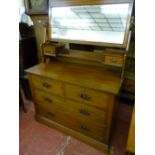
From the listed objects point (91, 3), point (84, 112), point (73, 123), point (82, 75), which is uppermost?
point (91, 3)

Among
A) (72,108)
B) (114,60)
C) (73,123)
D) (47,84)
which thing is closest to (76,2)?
(114,60)

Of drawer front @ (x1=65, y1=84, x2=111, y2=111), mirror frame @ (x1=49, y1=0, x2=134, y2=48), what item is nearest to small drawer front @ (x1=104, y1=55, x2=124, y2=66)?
mirror frame @ (x1=49, y1=0, x2=134, y2=48)

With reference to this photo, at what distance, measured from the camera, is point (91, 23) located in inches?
57.4

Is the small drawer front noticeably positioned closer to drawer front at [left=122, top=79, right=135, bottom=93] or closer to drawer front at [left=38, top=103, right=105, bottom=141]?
drawer front at [left=122, top=79, right=135, bottom=93]

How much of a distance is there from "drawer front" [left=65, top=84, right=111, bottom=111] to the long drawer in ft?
0.20

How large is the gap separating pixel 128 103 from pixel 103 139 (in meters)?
0.65

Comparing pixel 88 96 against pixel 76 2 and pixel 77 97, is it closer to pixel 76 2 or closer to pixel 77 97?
pixel 77 97

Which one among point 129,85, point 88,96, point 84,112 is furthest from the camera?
point 129,85

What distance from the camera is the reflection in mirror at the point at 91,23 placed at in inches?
52.2

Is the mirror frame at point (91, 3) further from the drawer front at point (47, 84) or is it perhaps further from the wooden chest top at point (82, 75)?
the drawer front at point (47, 84)

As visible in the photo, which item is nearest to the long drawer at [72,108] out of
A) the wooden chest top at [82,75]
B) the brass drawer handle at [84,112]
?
the brass drawer handle at [84,112]

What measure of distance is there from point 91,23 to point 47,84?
759mm
